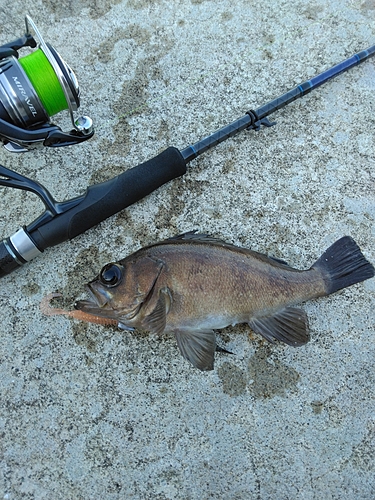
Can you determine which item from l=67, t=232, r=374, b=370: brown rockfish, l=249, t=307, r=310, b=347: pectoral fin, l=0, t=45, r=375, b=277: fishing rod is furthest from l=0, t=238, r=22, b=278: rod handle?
l=249, t=307, r=310, b=347: pectoral fin

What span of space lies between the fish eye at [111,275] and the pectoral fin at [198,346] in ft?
1.27

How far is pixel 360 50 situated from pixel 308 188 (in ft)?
3.72

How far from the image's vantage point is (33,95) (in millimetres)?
1918

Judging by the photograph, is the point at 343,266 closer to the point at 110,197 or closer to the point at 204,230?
the point at 204,230

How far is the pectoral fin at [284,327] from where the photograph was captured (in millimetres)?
1940

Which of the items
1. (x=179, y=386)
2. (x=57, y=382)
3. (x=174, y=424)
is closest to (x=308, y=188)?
(x=179, y=386)

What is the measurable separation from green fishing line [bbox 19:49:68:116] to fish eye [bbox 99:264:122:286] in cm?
87

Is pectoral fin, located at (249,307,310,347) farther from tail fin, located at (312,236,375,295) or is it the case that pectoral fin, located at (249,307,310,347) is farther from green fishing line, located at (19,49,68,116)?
green fishing line, located at (19,49,68,116)

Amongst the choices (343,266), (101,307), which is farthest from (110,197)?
(343,266)

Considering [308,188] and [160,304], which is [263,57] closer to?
[308,188]

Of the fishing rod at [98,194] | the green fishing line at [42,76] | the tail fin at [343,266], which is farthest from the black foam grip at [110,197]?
the tail fin at [343,266]

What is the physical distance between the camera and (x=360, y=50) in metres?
2.72

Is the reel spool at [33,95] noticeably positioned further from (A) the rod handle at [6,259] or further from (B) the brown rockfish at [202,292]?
(B) the brown rockfish at [202,292]

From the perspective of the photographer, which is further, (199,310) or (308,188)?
(308,188)
